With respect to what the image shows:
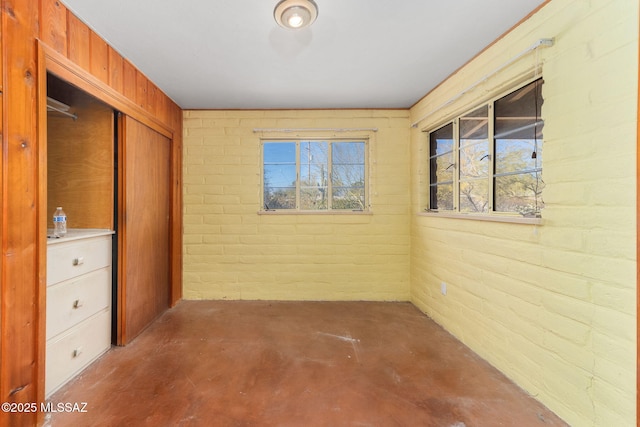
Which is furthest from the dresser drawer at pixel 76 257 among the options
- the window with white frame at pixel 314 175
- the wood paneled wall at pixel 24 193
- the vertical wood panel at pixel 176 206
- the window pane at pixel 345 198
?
the window pane at pixel 345 198

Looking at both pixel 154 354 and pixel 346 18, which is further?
pixel 154 354

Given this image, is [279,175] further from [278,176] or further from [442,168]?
[442,168]

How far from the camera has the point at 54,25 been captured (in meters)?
1.59

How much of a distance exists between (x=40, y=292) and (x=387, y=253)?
3.07m

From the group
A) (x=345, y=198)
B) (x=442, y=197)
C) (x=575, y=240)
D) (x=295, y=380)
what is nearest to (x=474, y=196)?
(x=442, y=197)

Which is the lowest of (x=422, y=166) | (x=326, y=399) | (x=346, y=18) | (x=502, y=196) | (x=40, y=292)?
(x=326, y=399)

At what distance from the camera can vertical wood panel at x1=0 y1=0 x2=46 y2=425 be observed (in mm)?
1312

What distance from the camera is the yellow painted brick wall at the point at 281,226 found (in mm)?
3373

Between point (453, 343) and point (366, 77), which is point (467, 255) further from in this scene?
point (366, 77)

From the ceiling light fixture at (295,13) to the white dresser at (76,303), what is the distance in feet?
6.50

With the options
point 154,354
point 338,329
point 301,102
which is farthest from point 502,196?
point 154,354

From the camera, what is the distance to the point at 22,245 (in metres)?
1.39

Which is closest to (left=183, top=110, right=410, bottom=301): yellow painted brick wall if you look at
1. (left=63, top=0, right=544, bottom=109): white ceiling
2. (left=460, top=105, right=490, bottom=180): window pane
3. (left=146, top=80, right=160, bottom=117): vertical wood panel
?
(left=63, top=0, right=544, bottom=109): white ceiling

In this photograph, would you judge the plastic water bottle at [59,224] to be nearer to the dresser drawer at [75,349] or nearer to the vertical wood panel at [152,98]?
the dresser drawer at [75,349]
